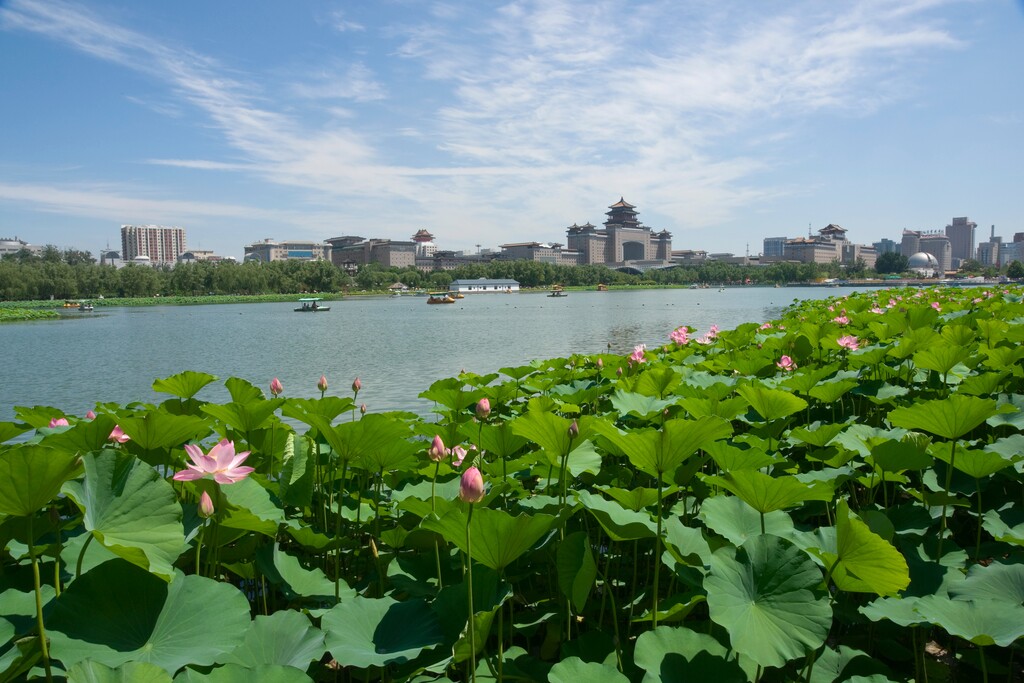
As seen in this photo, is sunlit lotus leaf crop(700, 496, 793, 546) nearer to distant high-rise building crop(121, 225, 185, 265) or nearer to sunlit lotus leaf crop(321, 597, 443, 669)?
sunlit lotus leaf crop(321, 597, 443, 669)

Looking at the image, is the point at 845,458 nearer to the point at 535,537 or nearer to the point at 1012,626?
the point at 1012,626

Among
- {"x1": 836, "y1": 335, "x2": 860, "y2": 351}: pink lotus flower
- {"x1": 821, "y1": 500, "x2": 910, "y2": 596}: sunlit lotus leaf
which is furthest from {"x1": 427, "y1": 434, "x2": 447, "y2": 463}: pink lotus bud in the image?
{"x1": 836, "y1": 335, "x2": 860, "y2": 351}: pink lotus flower

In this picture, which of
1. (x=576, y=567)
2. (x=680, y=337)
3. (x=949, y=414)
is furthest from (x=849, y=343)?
(x=576, y=567)

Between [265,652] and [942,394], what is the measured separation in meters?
1.94

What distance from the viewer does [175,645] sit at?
819mm

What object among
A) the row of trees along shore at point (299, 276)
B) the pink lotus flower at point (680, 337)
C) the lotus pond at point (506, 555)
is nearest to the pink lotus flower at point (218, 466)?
the lotus pond at point (506, 555)

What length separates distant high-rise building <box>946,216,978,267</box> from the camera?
135500mm

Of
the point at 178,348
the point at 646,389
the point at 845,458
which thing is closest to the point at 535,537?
the point at 845,458

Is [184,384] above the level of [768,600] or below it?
above

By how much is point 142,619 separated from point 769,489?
921 mm

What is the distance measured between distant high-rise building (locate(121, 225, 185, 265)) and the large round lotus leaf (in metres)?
167

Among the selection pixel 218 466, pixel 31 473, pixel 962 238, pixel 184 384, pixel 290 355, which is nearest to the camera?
pixel 31 473

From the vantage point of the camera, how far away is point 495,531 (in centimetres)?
90

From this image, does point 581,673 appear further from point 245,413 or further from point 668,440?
point 245,413
